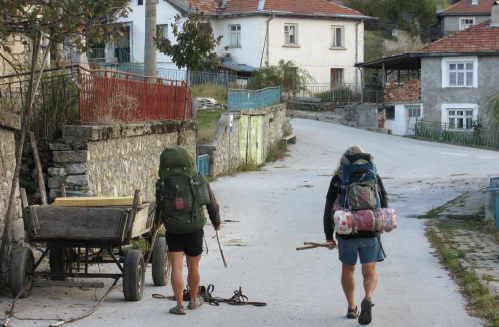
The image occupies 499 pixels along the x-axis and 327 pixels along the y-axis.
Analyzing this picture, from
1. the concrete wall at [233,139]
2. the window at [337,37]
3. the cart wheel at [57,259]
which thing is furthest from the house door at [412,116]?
the cart wheel at [57,259]

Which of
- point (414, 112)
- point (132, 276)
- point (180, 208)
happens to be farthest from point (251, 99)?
point (180, 208)

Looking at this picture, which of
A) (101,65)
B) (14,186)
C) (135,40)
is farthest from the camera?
(135,40)

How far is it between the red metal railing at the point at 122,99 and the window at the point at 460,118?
74.1 ft

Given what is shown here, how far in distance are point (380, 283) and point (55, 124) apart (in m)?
5.13

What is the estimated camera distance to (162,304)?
5.87 m

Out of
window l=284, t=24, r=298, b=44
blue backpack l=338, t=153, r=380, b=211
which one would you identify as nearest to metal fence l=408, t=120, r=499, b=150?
window l=284, t=24, r=298, b=44

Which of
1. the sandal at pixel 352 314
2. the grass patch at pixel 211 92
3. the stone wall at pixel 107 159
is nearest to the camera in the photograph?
the sandal at pixel 352 314

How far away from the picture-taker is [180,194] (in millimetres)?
5418

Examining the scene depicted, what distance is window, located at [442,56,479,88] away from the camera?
104ft

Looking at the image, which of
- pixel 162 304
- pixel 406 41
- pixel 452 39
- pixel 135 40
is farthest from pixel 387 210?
pixel 406 41

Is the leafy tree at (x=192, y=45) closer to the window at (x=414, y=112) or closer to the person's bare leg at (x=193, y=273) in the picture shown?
the person's bare leg at (x=193, y=273)

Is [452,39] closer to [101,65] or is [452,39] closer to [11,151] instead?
[101,65]

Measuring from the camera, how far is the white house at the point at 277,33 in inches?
1502

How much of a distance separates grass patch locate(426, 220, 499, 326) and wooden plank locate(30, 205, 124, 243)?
12.2ft
